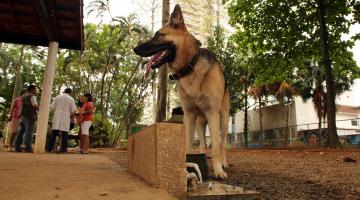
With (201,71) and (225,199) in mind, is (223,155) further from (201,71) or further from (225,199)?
(225,199)

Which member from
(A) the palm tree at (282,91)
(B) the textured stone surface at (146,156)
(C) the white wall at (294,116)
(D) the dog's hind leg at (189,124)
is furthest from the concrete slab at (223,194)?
(C) the white wall at (294,116)

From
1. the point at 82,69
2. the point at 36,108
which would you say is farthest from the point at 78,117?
the point at 82,69

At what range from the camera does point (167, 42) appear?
4.30 m

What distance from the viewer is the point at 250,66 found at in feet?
65.3

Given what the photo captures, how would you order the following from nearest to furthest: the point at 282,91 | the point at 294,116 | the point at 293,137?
the point at 293,137 → the point at 282,91 → the point at 294,116

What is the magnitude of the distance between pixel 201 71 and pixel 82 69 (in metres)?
26.2

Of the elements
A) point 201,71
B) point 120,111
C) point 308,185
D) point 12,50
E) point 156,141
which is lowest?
point 308,185

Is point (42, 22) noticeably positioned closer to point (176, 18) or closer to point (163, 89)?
point (163, 89)

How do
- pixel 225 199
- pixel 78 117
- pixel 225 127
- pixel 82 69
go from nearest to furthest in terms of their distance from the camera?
pixel 225 199 < pixel 225 127 < pixel 78 117 < pixel 82 69

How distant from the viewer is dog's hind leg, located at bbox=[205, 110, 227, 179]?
14.3 ft

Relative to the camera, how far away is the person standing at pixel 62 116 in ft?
36.7

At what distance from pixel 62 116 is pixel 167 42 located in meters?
7.89

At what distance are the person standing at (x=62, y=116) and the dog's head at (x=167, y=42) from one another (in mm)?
7689

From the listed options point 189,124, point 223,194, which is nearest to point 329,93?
point 189,124
